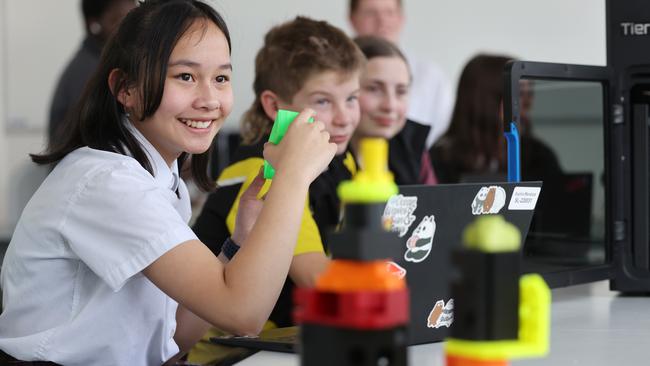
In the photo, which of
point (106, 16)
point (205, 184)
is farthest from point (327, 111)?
point (106, 16)

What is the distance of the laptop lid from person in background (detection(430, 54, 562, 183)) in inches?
61.8

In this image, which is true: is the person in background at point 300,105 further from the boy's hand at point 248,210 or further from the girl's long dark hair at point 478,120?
the girl's long dark hair at point 478,120

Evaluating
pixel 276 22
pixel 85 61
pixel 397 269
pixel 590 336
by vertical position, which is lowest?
pixel 590 336

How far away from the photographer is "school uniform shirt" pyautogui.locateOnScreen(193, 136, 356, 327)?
148 centimetres

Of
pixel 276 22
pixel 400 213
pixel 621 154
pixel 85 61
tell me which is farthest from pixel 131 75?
pixel 276 22

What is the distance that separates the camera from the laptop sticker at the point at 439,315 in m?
1.05

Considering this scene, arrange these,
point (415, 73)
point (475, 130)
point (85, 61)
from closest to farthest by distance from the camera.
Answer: point (475, 130)
point (85, 61)
point (415, 73)

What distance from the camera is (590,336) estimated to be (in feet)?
3.53

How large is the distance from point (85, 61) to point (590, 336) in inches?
88.9

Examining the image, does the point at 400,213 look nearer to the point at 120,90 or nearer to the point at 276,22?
Result: the point at 120,90

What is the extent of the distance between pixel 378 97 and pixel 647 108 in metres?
0.81

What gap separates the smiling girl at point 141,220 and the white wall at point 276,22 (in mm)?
2624

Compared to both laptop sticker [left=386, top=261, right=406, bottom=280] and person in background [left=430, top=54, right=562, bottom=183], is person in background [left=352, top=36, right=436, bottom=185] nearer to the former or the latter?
person in background [left=430, top=54, right=562, bottom=183]

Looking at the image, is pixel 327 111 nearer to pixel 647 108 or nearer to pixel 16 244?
pixel 647 108
